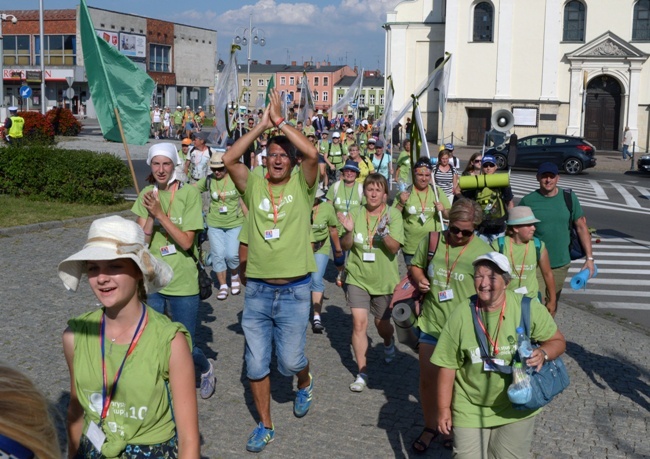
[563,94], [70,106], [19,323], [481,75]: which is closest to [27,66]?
[70,106]

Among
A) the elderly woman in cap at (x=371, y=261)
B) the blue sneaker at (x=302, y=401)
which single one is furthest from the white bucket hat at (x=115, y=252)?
the elderly woman in cap at (x=371, y=261)

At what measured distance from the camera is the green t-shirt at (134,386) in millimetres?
3316

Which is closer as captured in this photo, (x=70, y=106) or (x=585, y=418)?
(x=585, y=418)

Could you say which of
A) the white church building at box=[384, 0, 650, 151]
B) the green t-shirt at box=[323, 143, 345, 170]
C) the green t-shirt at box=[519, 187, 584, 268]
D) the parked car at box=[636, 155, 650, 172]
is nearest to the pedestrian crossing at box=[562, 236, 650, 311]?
the green t-shirt at box=[519, 187, 584, 268]

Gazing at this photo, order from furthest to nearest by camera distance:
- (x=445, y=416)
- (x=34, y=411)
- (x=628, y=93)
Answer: (x=628, y=93)
(x=445, y=416)
(x=34, y=411)

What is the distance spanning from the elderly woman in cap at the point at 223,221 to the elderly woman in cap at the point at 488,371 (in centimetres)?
602

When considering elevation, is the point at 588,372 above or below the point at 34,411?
below

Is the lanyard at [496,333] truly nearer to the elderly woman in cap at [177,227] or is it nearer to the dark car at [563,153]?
the elderly woman in cap at [177,227]

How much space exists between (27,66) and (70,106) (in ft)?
25.4

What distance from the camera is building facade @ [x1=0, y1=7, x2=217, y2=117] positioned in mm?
70500

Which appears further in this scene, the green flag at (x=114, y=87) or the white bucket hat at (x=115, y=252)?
the green flag at (x=114, y=87)

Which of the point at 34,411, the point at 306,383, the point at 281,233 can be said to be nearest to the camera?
the point at 34,411

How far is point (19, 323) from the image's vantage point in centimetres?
871

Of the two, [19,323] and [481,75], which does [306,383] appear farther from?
[481,75]
